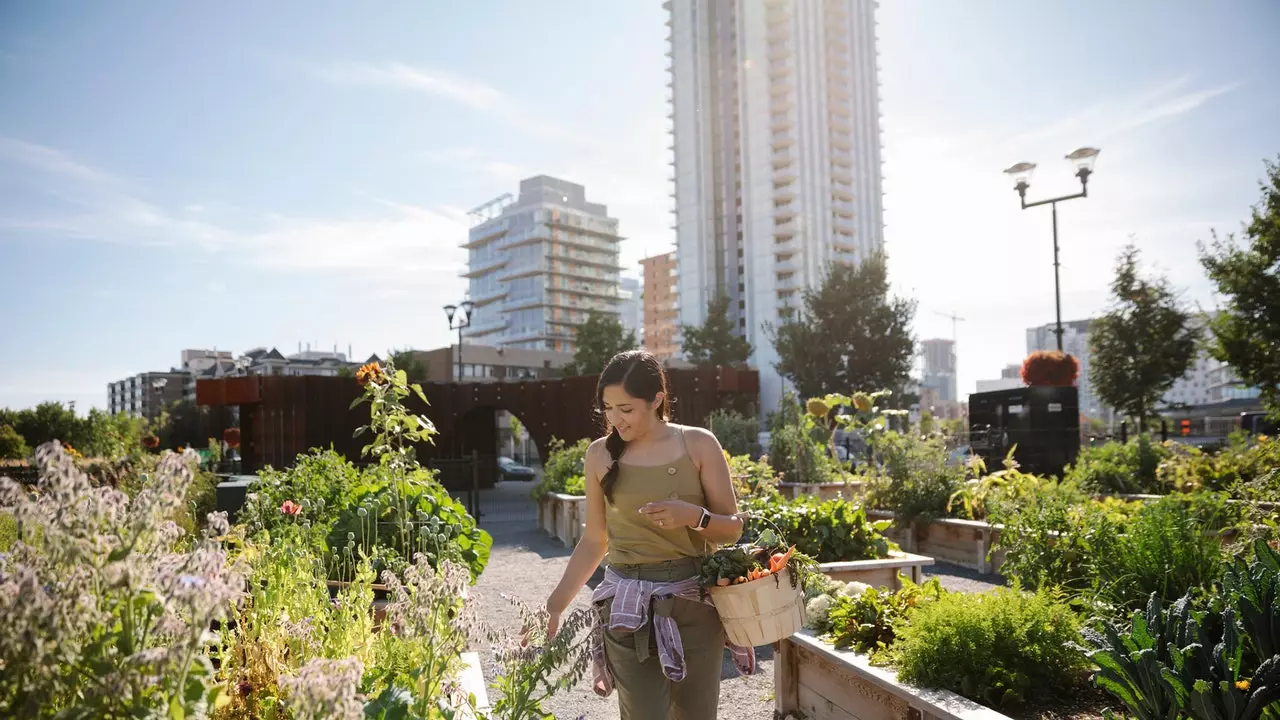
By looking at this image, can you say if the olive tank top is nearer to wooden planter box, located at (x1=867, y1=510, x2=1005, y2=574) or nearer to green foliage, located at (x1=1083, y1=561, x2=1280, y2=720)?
green foliage, located at (x1=1083, y1=561, x2=1280, y2=720)

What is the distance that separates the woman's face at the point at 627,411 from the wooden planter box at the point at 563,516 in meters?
6.36

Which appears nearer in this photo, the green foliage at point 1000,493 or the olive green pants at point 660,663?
the olive green pants at point 660,663

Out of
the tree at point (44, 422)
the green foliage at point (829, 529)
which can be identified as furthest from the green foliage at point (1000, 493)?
the tree at point (44, 422)

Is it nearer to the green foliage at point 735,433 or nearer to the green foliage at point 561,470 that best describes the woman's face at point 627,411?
the green foliage at point 561,470

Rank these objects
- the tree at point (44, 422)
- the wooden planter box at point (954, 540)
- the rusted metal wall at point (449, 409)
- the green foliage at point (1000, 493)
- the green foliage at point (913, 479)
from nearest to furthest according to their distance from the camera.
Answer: the green foliage at point (1000, 493), the wooden planter box at point (954, 540), the green foliage at point (913, 479), the rusted metal wall at point (449, 409), the tree at point (44, 422)

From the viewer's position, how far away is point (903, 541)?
27.7 feet

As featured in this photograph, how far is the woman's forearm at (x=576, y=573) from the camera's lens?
2.51m

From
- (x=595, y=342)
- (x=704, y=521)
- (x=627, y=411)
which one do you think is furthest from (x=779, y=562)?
(x=595, y=342)

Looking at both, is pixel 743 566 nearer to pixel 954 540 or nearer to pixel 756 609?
pixel 756 609

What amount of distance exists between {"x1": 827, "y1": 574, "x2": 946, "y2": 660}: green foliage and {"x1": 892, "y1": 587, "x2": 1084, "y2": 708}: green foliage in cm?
32

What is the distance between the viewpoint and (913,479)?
8.42m

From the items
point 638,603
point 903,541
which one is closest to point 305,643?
point 638,603

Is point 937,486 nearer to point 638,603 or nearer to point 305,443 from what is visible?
point 638,603

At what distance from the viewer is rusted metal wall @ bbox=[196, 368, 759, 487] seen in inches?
623
